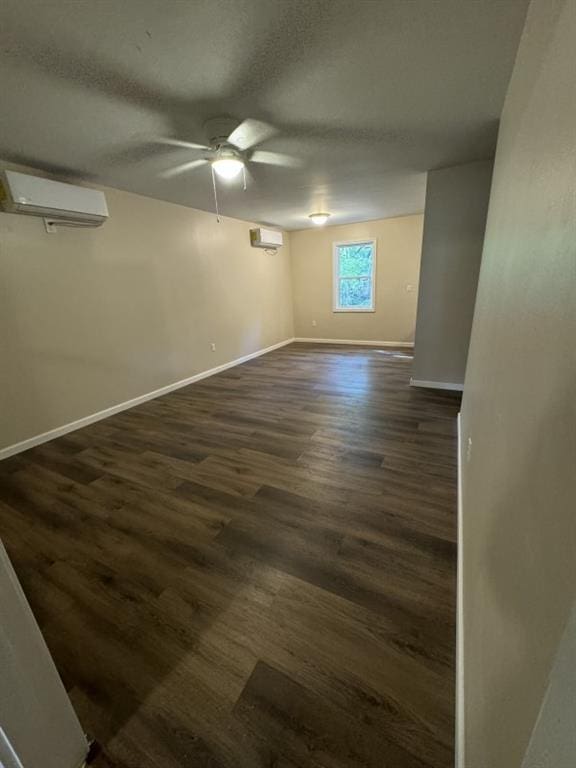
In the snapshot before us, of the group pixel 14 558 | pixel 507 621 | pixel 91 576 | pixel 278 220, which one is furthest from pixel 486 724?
pixel 278 220

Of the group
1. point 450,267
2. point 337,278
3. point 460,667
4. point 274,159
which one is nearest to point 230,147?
point 274,159

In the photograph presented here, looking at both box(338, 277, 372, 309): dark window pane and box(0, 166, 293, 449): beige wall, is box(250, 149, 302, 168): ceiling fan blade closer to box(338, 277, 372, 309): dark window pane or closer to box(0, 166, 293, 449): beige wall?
box(0, 166, 293, 449): beige wall

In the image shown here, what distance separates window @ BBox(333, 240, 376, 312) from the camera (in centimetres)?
614

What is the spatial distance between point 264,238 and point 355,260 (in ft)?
6.65

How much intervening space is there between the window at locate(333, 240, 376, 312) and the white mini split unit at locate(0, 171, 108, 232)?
181 inches

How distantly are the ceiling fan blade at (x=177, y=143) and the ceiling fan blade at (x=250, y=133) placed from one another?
291mm

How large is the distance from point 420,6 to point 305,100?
2.51ft

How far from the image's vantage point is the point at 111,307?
11.5ft

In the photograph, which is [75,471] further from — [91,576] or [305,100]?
[305,100]

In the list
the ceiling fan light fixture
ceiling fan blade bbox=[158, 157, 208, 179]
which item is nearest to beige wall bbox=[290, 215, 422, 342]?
ceiling fan blade bbox=[158, 157, 208, 179]

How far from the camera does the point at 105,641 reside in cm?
124

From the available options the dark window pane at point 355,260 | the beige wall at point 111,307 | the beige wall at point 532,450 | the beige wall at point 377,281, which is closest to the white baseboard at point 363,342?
the beige wall at point 377,281

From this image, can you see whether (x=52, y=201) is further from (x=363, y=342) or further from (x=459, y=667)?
(x=363, y=342)

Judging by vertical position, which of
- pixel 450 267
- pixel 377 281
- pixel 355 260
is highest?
pixel 355 260
